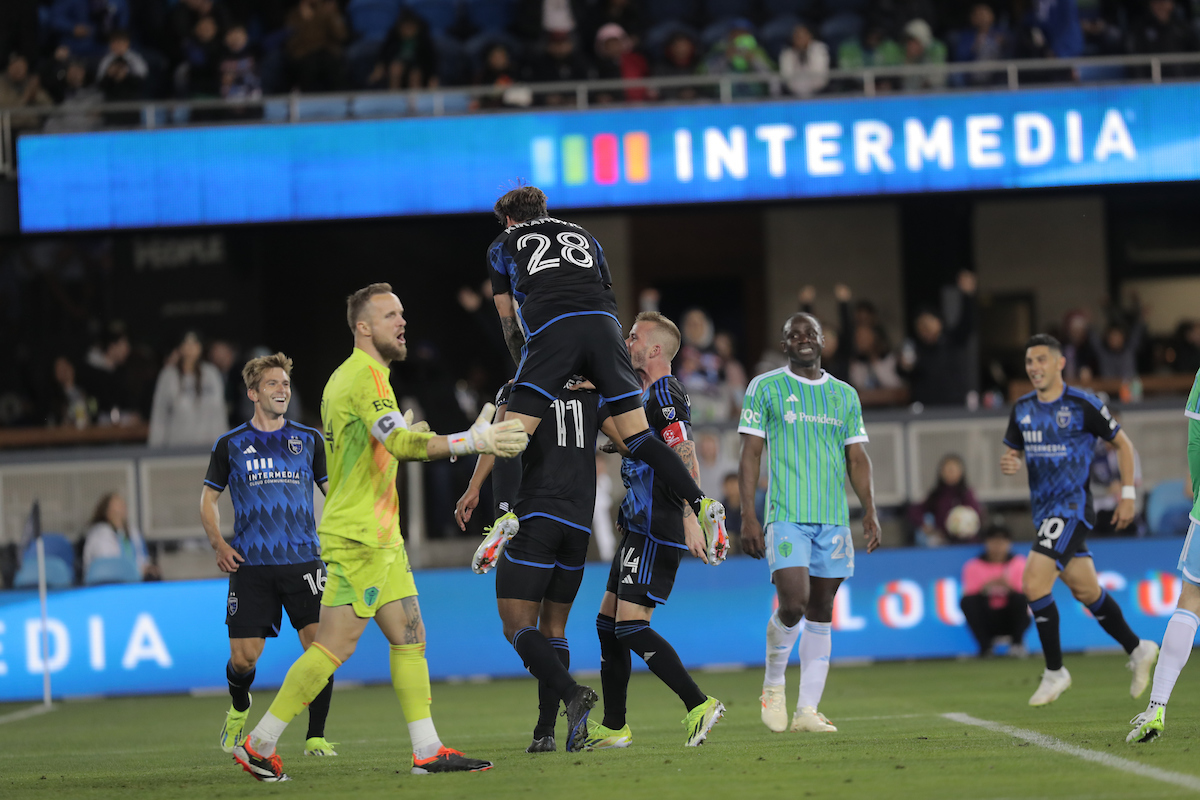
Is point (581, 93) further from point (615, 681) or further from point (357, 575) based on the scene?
point (357, 575)

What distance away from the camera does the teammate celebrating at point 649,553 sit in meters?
6.68

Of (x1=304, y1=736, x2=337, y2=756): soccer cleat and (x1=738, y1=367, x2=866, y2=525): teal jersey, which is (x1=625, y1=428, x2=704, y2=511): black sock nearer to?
(x1=738, y1=367, x2=866, y2=525): teal jersey

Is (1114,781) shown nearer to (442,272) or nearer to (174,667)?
(174,667)

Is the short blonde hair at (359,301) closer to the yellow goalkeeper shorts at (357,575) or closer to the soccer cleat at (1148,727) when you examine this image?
the yellow goalkeeper shorts at (357,575)

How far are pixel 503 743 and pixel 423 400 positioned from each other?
7.64m

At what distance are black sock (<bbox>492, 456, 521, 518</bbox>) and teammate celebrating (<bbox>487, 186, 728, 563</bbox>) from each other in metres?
0.95

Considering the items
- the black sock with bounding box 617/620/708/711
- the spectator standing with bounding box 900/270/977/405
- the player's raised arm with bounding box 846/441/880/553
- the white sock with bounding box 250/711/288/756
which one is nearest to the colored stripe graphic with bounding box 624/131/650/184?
the spectator standing with bounding box 900/270/977/405

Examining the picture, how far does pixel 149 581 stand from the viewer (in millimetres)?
13086

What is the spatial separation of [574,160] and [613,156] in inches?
16.5

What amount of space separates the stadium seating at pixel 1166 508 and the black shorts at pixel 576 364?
8.83 meters

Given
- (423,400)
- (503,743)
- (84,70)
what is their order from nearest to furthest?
(503,743), (423,400), (84,70)

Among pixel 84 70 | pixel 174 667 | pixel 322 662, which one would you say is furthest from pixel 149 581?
pixel 322 662

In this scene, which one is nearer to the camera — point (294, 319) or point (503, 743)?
point (503, 743)

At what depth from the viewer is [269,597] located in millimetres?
7895
